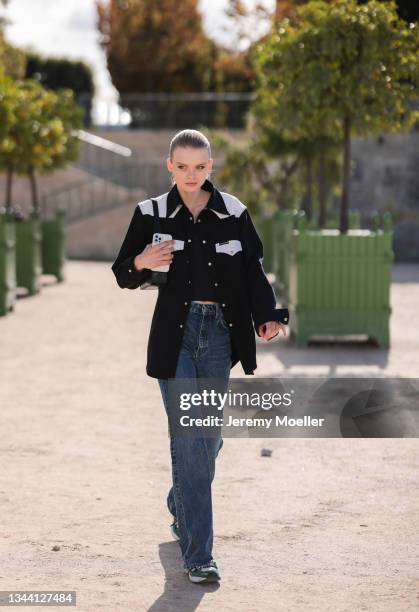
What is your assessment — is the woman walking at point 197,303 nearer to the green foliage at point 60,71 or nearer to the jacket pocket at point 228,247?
the jacket pocket at point 228,247

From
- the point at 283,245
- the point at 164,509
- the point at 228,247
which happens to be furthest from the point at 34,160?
the point at 228,247

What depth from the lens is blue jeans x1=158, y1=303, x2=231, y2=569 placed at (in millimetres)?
5156

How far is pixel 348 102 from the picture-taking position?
12742 millimetres

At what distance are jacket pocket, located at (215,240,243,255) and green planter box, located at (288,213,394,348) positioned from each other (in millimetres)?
7529

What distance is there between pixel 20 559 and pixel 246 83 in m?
41.4

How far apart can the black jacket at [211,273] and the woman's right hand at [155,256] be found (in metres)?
0.06

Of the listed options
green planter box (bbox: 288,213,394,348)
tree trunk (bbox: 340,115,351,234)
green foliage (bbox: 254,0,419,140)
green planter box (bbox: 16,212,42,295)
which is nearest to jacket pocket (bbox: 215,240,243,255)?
green planter box (bbox: 288,213,394,348)

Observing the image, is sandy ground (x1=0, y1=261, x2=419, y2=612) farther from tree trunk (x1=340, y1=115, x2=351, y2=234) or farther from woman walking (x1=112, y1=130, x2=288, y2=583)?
tree trunk (x1=340, y1=115, x2=351, y2=234)

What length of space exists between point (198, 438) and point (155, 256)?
0.72 m

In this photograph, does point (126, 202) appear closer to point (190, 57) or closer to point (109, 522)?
point (190, 57)

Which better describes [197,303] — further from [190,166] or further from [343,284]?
[343,284]

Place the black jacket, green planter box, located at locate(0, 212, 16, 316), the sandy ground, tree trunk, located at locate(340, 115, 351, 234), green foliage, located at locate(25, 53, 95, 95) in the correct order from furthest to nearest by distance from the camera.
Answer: green foliage, located at locate(25, 53, 95, 95) < green planter box, located at locate(0, 212, 16, 316) < tree trunk, located at locate(340, 115, 351, 234) < the black jacket < the sandy ground

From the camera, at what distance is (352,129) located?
14242 millimetres

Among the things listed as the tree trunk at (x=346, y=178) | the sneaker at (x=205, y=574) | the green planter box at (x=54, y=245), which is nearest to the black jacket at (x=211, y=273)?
the sneaker at (x=205, y=574)
